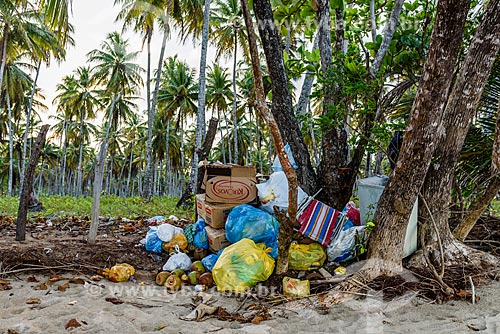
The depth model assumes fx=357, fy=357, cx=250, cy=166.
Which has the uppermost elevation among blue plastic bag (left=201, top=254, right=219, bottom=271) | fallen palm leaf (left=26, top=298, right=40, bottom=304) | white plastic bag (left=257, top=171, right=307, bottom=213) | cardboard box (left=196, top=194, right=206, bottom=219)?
white plastic bag (left=257, top=171, right=307, bottom=213)

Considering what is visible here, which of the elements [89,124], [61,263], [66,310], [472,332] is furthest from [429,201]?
[89,124]

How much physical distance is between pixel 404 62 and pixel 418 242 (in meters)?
1.88

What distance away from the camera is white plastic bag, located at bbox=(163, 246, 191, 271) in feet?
11.2

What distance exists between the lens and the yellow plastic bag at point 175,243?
382 centimetres

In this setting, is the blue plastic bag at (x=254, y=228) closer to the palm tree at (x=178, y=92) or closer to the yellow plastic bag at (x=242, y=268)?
the yellow plastic bag at (x=242, y=268)

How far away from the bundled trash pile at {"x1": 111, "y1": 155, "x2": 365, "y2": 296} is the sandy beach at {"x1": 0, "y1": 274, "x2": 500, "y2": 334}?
0.83 feet

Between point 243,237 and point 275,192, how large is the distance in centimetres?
62

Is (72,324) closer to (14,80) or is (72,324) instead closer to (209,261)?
(209,261)

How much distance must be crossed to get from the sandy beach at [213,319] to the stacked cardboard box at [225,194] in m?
0.94

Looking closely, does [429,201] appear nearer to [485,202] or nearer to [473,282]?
[485,202]

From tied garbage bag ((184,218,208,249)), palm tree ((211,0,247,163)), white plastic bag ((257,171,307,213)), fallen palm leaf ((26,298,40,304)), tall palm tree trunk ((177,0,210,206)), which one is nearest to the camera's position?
fallen palm leaf ((26,298,40,304))

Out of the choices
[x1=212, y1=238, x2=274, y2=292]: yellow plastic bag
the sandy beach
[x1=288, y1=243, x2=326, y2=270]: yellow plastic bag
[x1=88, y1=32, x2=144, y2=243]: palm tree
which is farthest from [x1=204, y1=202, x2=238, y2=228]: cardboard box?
[x1=88, y1=32, x2=144, y2=243]: palm tree

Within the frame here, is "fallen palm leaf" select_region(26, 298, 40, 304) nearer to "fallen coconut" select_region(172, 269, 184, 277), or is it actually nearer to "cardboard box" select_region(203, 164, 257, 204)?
"fallen coconut" select_region(172, 269, 184, 277)

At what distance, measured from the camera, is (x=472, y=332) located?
7.06 feet
